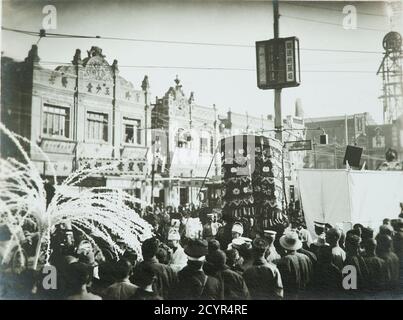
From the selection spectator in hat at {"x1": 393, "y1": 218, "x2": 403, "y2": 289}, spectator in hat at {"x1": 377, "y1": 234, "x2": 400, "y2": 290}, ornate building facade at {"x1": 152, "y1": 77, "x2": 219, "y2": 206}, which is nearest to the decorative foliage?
ornate building facade at {"x1": 152, "y1": 77, "x2": 219, "y2": 206}

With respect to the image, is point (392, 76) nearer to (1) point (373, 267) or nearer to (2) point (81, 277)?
(1) point (373, 267)

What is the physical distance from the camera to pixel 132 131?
889 centimetres

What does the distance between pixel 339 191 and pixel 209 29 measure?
4.16 metres

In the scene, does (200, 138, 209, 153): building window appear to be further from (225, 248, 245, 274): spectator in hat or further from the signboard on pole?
(225, 248, 245, 274): spectator in hat

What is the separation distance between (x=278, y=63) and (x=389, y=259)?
14.2 ft

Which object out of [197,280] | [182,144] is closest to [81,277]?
[197,280]

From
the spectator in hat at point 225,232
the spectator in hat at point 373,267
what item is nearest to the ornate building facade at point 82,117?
the spectator in hat at point 225,232

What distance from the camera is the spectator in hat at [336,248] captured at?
5237 millimetres

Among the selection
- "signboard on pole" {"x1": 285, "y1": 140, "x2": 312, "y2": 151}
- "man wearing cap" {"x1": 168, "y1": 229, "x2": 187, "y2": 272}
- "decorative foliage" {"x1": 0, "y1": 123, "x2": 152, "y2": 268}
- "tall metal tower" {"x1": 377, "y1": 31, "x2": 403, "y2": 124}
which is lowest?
"man wearing cap" {"x1": 168, "y1": 229, "x2": 187, "y2": 272}

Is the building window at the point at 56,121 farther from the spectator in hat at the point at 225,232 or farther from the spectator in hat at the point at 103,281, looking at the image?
the spectator in hat at the point at 225,232

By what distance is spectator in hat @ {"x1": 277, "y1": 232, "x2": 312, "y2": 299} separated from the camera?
192 inches

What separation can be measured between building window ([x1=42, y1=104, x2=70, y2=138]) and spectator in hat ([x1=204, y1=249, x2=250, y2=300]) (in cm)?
432

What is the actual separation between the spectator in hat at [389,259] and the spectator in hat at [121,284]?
3.91 meters
